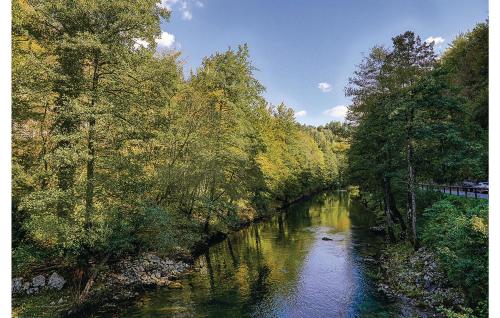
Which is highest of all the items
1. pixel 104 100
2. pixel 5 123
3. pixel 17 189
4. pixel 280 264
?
pixel 104 100

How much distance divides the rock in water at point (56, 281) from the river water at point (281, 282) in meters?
3.71

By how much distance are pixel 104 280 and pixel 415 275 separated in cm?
1707

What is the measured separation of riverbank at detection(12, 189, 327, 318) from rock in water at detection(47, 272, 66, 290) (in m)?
0.24

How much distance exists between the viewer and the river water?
48.8 feet

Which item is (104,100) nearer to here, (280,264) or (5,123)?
(5,123)

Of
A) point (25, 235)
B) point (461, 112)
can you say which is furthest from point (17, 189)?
point (461, 112)

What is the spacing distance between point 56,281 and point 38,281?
0.77m

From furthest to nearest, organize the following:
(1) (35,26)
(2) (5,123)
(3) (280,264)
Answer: (3) (280,264) < (1) (35,26) < (2) (5,123)

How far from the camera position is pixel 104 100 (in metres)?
14.3

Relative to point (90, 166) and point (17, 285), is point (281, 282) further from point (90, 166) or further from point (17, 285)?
point (17, 285)

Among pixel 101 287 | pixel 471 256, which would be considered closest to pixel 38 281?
pixel 101 287

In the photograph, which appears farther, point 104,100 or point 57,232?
point 104,100

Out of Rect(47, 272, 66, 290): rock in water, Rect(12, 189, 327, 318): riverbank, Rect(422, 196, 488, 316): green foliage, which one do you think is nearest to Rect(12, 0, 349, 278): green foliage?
Rect(47, 272, 66, 290): rock in water

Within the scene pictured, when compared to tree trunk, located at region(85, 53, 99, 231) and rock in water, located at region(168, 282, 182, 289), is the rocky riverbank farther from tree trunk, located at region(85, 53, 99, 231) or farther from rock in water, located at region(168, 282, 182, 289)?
tree trunk, located at region(85, 53, 99, 231)
